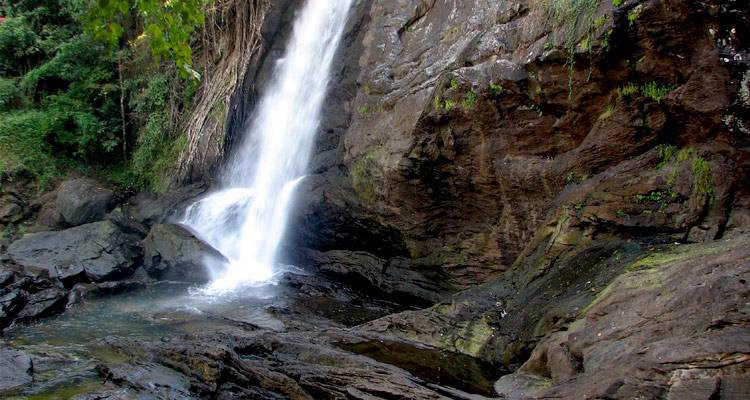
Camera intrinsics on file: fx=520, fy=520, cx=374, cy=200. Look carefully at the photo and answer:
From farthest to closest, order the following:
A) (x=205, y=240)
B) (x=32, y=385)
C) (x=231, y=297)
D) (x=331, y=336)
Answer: (x=205, y=240) < (x=231, y=297) < (x=331, y=336) < (x=32, y=385)

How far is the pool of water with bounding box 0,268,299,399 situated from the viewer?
5125 millimetres

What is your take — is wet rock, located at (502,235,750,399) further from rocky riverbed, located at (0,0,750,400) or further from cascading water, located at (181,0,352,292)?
cascading water, located at (181,0,352,292)

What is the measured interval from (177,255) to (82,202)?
139 inches

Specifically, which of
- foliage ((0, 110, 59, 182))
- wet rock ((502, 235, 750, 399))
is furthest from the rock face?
wet rock ((502, 235, 750, 399))

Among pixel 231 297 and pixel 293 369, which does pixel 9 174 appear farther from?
pixel 293 369

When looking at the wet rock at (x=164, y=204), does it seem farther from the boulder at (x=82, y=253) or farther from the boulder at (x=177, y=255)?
the boulder at (x=177, y=255)

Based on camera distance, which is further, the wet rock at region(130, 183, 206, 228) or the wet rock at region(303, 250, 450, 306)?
the wet rock at region(130, 183, 206, 228)

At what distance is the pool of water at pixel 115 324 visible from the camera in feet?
16.8

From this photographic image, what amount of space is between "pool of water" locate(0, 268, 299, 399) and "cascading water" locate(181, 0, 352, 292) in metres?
0.92

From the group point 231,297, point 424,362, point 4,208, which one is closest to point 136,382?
point 424,362

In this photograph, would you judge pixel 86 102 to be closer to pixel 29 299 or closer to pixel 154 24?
pixel 29 299

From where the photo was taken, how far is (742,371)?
9.70ft

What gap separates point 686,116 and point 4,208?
13791 mm

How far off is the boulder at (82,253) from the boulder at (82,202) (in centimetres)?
122
